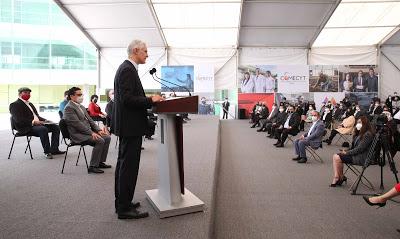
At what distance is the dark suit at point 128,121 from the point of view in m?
2.45

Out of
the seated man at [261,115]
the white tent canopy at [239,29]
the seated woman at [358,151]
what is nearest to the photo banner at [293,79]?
the white tent canopy at [239,29]

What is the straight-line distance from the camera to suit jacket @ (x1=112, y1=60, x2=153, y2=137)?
2438mm

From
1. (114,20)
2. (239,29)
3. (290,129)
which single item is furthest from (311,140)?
(114,20)

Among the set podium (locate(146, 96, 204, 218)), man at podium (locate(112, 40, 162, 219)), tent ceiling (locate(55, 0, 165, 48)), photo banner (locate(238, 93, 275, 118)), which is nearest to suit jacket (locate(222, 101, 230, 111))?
photo banner (locate(238, 93, 275, 118))

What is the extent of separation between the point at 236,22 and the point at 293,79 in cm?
432

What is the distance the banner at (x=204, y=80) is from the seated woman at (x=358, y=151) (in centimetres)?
1204

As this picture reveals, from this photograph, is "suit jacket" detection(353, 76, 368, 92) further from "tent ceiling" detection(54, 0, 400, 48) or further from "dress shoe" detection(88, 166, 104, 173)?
"dress shoe" detection(88, 166, 104, 173)

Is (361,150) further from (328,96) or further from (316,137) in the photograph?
(328,96)

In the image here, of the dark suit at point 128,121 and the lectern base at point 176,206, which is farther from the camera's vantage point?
the lectern base at point 176,206

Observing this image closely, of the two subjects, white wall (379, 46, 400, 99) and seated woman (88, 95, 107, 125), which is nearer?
seated woman (88, 95, 107, 125)

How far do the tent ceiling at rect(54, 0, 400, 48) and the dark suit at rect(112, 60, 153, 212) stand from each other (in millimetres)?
10469

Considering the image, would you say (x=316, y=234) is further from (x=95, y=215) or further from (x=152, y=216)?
(x=95, y=215)

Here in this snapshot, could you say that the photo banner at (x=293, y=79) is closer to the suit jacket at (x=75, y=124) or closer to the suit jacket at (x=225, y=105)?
the suit jacket at (x=225, y=105)

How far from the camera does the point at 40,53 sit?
65.0 feet
